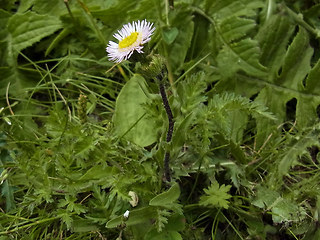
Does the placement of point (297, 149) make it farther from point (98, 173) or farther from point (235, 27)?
point (98, 173)

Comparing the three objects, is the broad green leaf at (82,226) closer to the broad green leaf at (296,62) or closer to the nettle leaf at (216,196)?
the nettle leaf at (216,196)

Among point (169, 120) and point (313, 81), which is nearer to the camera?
point (169, 120)

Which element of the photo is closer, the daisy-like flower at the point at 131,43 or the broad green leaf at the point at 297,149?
the daisy-like flower at the point at 131,43

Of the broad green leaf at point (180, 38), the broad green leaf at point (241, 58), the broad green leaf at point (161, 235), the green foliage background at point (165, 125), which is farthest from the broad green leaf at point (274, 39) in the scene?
the broad green leaf at point (161, 235)

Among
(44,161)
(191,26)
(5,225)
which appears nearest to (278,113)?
(191,26)

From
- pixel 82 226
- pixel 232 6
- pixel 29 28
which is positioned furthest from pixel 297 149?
pixel 29 28

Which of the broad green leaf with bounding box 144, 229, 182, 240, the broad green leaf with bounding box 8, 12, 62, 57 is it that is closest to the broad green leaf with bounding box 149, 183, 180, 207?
the broad green leaf with bounding box 144, 229, 182, 240
